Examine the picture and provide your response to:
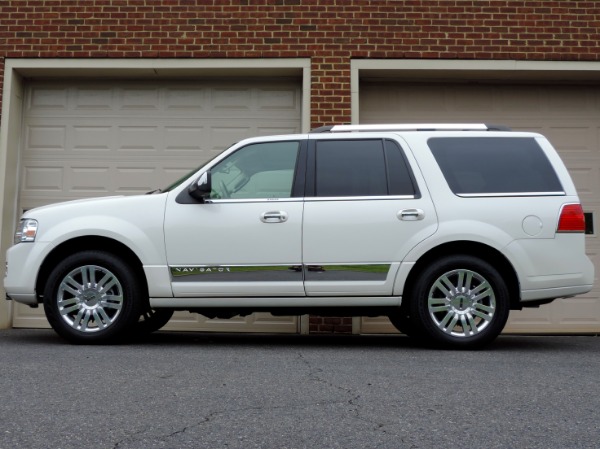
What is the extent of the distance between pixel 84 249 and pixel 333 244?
2.26m

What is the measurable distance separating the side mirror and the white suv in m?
0.02

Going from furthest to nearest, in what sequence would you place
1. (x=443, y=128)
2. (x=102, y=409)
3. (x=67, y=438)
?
1. (x=443, y=128)
2. (x=102, y=409)
3. (x=67, y=438)

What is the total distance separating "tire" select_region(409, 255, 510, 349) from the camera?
21.1ft

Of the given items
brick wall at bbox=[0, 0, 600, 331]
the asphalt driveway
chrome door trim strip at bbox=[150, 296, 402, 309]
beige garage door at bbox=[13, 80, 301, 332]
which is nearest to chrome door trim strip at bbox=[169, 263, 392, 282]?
chrome door trim strip at bbox=[150, 296, 402, 309]

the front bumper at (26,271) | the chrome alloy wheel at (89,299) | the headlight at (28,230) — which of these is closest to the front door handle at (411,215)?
the chrome alloy wheel at (89,299)

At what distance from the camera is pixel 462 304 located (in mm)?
6508

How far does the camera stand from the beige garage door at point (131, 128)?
1014 cm

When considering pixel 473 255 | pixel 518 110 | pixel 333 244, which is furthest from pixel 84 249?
pixel 518 110

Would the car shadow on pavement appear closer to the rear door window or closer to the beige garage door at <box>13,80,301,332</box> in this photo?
the rear door window

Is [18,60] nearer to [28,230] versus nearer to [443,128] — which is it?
[28,230]

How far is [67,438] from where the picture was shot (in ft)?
11.1

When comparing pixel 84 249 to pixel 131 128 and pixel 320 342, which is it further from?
pixel 131 128

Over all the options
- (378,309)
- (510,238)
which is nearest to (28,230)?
(378,309)

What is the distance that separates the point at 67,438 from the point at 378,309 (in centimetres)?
378
